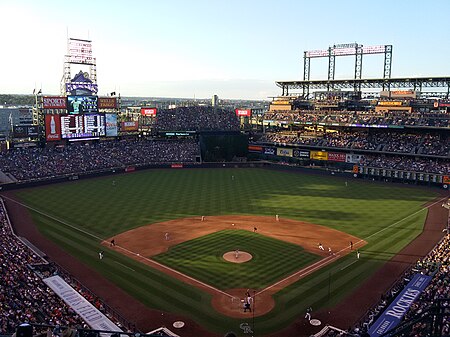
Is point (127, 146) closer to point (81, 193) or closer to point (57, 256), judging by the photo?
point (81, 193)

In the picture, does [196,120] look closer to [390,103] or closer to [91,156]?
[91,156]

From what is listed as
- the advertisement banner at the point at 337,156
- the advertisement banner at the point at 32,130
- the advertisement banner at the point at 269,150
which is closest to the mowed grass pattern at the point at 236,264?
the advertisement banner at the point at 337,156

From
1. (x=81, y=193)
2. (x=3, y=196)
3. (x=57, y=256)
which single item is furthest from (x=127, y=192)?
(x=57, y=256)

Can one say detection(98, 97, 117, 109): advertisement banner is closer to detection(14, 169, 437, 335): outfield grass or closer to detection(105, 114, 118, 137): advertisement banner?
detection(105, 114, 118, 137): advertisement banner

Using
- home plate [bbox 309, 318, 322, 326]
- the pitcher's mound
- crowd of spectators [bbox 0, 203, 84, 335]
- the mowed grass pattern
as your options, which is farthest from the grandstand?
home plate [bbox 309, 318, 322, 326]

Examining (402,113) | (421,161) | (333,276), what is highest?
(402,113)

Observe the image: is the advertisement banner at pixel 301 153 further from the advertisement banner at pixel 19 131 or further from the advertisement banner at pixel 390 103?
the advertisement banner at pixel 19 131

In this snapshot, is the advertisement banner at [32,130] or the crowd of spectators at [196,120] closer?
the advertisement banner at [32,130]
